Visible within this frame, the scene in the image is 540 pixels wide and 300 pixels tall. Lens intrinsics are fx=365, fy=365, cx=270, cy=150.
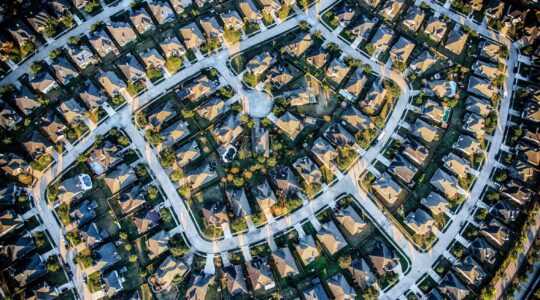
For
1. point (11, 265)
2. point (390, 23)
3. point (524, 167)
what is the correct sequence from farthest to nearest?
1. point (390, 23)
2. point (524, 167)
3. point (11, 265)

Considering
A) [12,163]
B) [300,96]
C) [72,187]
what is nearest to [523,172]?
[300,96]

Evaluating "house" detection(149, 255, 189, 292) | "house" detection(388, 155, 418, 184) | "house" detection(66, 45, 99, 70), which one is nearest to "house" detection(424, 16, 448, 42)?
"house" detection(388, 155, 418, 184)

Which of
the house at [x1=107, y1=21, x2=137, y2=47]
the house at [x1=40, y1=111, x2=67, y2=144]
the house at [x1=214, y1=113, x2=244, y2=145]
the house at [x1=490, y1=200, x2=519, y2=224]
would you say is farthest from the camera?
the house at [x1=107, y1=21, x2=137, y2=47]

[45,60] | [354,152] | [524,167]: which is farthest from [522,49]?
[45,60]

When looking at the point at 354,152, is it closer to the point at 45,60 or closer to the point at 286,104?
the point at 286,104

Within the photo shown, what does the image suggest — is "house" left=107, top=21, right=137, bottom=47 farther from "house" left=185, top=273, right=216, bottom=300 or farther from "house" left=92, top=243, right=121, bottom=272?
"house" left=185, top=273, right=216, bottom=300

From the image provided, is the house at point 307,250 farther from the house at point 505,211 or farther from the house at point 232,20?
the house at point 232,20
